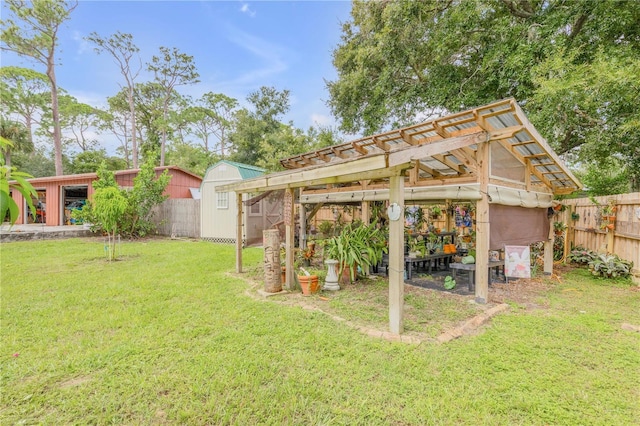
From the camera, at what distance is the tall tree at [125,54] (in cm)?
1956

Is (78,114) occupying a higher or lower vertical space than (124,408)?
higher

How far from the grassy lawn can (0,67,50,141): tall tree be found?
73.0 feet

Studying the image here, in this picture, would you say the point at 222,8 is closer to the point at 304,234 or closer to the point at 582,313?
the point at 304,234

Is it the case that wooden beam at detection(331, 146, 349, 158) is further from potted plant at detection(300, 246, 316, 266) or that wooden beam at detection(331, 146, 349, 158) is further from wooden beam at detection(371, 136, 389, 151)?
potted plant at detection(300, 246, 316, 266)

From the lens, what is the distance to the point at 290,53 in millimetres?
10938

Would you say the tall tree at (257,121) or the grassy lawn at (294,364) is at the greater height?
the tall tree at (257,121)

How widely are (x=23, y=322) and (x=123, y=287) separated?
162 cm

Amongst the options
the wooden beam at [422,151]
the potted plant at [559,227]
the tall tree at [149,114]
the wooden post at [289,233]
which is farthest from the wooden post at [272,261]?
the tall tree at [149,114]

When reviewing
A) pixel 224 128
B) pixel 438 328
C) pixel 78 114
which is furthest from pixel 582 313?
pixel 78 114

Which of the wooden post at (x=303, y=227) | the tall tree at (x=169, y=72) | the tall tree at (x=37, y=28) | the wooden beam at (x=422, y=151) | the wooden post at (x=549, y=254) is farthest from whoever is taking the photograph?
the tall tree at (x=169, y=72)

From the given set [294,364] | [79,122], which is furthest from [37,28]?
[294,364]

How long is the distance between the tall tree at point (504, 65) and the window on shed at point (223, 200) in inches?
229

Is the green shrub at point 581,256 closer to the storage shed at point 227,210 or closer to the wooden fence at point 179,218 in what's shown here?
the storage shed at point 227,210

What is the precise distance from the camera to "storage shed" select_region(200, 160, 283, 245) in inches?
454
